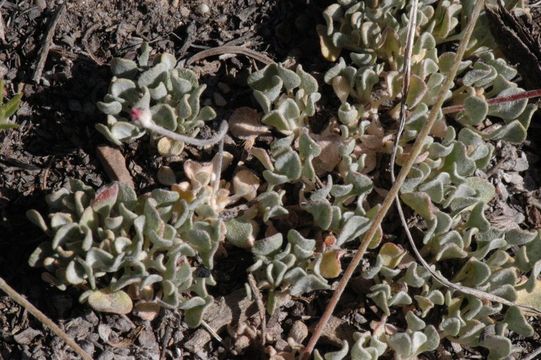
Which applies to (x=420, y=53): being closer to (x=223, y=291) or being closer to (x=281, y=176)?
(x=281, y=176)

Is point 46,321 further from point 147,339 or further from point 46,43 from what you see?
point 46,43

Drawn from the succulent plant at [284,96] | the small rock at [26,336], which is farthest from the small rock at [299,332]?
the small rock at [26,336]

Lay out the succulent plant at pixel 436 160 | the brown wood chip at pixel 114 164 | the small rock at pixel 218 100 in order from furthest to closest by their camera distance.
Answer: the small rock at pixel 218 100 → the brown wood chip at pixel 114 164 → the succulent plant at pixel 436 160

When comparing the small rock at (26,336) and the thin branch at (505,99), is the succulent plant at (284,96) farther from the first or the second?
the small rock at (26,336)

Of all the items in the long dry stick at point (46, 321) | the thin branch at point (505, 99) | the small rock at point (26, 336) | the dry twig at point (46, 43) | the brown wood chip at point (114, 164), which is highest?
the dry twig at point (46, 43)

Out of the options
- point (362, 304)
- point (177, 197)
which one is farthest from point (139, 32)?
point (362, 304)

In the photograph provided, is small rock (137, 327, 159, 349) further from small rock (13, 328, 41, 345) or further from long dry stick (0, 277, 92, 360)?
small rock (13, 328, 41, 345)

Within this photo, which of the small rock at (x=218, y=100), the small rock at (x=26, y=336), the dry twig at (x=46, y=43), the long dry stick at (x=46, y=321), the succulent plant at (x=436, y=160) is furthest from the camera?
the small rock at (x=218, y=100)
